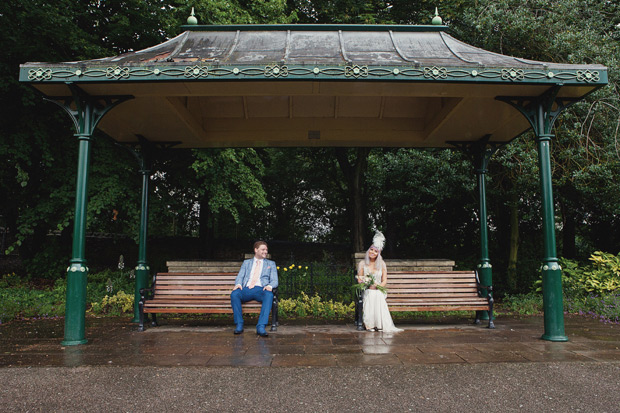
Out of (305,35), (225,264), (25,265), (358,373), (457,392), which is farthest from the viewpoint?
(25,265)

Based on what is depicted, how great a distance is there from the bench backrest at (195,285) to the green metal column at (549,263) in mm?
4824

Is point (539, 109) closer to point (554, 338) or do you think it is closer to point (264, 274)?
point (554, 338)

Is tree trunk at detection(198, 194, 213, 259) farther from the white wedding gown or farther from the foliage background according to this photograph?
the white wedding gown

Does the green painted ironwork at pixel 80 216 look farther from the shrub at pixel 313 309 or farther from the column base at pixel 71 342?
the shrub at pixel 313 309

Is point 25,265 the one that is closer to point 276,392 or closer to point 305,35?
point 305,35

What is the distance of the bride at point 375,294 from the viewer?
667 centimetres

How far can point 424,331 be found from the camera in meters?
6.68

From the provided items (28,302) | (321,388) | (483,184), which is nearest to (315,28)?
(483,184)

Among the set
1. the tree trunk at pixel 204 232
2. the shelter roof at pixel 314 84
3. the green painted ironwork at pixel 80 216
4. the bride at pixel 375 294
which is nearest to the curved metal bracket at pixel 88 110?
the green painted ironwork at pixel 80 216

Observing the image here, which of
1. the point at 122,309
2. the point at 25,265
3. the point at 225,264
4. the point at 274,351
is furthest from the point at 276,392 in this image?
the point at 25,265

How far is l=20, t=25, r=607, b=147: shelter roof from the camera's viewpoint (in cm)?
555

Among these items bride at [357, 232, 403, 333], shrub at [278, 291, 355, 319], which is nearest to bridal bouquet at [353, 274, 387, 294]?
bride at [357, 232, 403, 333]

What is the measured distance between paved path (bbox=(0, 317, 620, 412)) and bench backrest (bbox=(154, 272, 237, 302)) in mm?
890

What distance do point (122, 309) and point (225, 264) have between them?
2.53m
